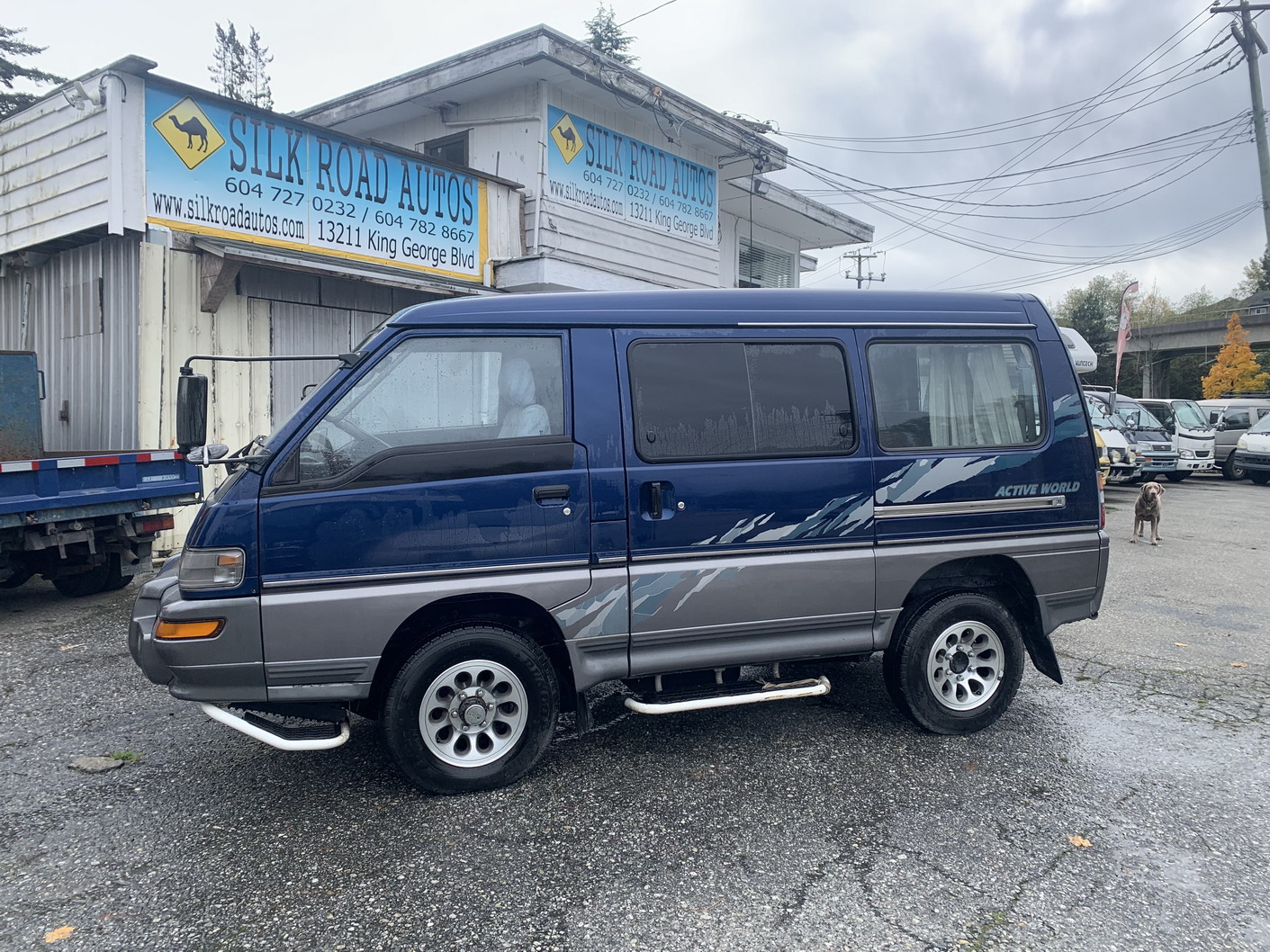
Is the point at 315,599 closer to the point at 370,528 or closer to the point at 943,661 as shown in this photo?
the point at 370,528

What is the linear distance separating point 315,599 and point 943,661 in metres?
3.16

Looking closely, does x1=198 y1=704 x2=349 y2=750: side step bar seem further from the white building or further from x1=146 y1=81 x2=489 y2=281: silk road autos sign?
x1=146 y1=81 x2=489 y2=281: silk road autos sign

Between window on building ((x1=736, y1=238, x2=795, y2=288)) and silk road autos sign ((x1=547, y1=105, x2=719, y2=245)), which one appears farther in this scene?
window on building ((x1=736, y1=238, x2=795, y2=288))

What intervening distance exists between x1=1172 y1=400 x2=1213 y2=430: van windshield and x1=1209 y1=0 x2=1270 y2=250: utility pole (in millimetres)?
8970

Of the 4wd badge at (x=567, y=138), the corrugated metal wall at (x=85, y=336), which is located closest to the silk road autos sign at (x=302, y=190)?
the corrugated metal wall at (x=85, y=336)

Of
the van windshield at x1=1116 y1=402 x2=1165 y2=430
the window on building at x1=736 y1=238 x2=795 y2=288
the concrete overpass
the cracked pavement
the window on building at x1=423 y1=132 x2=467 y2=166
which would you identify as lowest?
the cracked pavement

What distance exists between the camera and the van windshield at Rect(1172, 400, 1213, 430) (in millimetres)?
21500

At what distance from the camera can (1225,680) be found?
19.0 feet

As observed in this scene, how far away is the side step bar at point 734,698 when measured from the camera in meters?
4.12

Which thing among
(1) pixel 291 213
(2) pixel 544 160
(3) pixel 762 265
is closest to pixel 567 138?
(2) pixel 544 160

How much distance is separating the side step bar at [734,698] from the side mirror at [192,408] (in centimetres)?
229

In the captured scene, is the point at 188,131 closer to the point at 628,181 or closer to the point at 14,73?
the point at 628,181

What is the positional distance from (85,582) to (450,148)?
7.94m

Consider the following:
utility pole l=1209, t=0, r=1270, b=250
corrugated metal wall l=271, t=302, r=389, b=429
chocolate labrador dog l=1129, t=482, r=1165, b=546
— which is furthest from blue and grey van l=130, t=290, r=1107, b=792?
utility pole l=1209, t=0, r=1270, b=250
